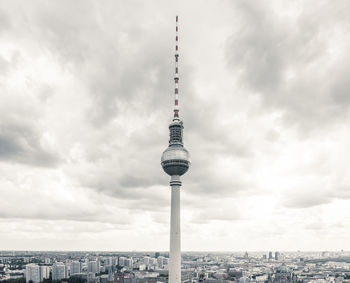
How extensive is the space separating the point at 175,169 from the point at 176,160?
404 cm

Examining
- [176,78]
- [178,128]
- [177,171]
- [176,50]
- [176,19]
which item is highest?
[176,19]

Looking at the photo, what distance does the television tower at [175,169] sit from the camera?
16612cm

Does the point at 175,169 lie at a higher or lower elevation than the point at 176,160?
lower

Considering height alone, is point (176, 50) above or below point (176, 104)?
above

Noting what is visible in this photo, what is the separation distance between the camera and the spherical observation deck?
561 feet

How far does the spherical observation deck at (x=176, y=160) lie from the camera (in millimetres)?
170875

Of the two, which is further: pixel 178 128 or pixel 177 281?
pixel 178 128

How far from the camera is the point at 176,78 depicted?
171 meters

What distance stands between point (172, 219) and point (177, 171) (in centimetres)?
1937

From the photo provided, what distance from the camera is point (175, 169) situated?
17175cm

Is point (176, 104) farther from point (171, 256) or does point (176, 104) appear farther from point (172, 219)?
point (171, 256)

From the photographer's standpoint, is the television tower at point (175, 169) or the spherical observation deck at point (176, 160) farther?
the spherical observation deck at point (176, 160)

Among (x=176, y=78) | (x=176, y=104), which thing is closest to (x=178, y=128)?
(x=176, y=104)

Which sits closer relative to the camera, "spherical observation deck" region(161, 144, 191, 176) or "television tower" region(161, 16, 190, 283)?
"television tower" region(161, 16, 190, 283)
